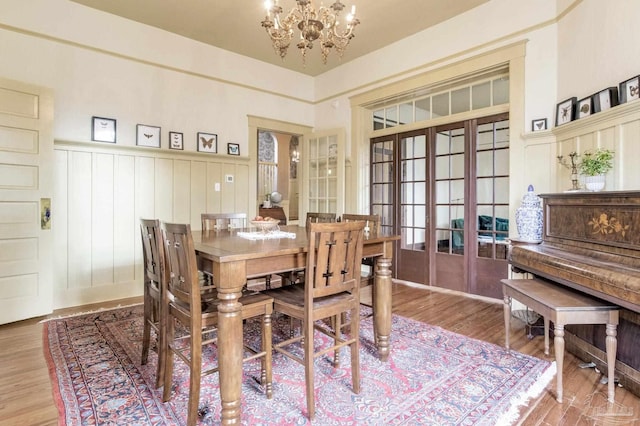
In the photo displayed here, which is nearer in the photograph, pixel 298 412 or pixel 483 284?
pixel 298 412

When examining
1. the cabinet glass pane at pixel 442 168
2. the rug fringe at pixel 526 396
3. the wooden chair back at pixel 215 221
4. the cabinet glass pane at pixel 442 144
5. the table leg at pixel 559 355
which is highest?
the cabinet glass pane at pixel 442 144

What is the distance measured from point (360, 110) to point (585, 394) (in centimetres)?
422

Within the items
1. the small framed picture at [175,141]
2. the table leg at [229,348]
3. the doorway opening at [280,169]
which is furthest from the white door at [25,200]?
the doorway opening at [280,169]

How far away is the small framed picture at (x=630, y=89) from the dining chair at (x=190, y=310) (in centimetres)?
282

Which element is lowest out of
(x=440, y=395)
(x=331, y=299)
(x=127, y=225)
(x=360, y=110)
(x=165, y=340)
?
(x=440, y=395)

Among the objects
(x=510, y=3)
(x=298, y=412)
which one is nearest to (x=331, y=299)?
(x=298, y=412)

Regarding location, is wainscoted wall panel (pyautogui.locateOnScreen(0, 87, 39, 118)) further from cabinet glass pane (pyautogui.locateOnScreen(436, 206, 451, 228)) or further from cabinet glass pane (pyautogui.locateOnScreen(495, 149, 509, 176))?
cabinet glass pane (pyautogui.locateOnScreen(495, 149, 509, 176))

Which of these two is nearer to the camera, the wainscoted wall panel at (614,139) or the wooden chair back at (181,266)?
the wooden chair back at (181,266)

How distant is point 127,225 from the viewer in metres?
4.01

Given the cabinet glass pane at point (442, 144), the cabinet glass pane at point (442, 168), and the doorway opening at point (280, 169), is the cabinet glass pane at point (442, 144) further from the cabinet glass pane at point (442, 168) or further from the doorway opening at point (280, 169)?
the doorway opening at point (280, 169)

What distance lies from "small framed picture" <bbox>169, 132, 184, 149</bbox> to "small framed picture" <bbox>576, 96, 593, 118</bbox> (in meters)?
4.28

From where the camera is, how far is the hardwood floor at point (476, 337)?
69.5 inches

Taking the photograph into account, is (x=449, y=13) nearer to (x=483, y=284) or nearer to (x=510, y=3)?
(x=510, y=3)

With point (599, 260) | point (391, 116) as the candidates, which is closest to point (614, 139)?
point (599, 260)
